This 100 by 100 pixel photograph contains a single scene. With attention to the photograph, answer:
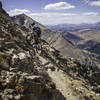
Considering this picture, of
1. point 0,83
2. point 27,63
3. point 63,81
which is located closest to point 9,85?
point 0,83

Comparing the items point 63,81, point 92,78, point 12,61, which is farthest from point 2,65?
point 92,78

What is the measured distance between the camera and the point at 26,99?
20781 millimetres

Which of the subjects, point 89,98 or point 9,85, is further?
point 89,98

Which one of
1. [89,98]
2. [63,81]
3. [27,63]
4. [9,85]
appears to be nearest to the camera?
[9,85]

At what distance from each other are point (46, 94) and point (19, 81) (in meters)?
5.53

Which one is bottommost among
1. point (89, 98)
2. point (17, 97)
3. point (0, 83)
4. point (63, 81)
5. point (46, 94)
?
point (89, 98)

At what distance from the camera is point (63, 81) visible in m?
39.5

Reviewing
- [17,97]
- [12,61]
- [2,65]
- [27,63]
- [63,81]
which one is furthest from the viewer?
[63,81]

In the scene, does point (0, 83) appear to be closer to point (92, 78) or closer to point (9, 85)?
point (9, 85)

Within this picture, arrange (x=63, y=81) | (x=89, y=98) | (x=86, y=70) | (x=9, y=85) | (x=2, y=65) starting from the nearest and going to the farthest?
(x=9, y=85), (x=2, y=65), (x=89, y=98), (x=63, y=81), (x=86, y=70)

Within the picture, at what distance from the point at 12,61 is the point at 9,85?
24.3 ft

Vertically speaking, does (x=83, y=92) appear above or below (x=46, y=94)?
below

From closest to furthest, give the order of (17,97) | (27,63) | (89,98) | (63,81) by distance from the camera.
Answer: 1. (17,97)
2. (27,63)
3. (89,98)
4. (63,81)

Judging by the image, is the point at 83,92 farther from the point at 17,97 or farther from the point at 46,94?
the point at 17,97
